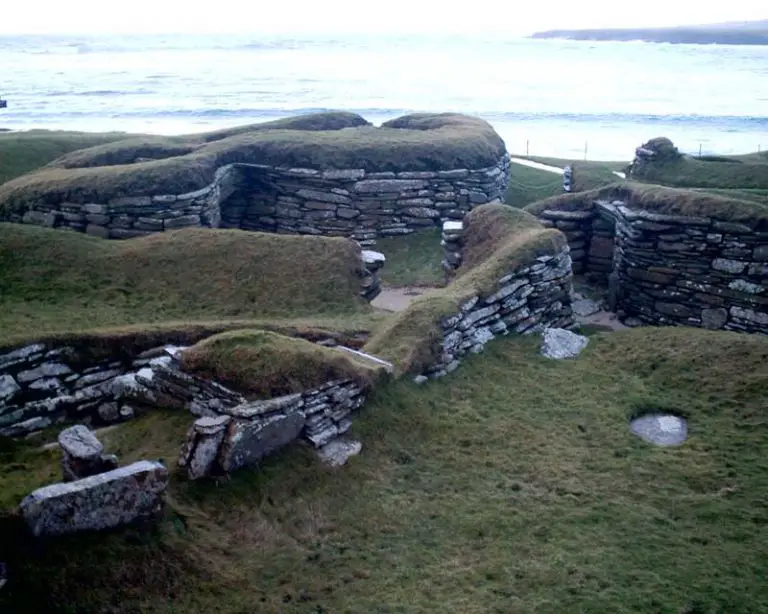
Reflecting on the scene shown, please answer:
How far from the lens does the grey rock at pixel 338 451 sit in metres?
9.62

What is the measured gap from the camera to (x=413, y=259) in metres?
21.9

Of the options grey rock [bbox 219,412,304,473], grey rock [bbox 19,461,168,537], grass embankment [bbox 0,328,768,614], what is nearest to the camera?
grey rock [bbox 19,461,168,537]

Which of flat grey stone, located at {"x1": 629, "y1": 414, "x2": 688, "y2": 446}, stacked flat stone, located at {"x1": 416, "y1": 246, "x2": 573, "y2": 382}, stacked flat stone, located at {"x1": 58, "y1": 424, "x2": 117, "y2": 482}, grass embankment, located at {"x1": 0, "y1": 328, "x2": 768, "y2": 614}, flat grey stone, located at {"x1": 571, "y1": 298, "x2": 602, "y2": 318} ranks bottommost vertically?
flat grey stone, located at {"x1": 571, "y1": 298, "x2": 602, "y2": 318}

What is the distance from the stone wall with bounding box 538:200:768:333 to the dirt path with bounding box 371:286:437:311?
16.6ft

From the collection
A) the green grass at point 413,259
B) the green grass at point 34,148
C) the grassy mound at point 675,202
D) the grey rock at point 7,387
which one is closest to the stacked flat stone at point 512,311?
the grassy mound at point 675,202

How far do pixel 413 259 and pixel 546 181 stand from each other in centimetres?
1147

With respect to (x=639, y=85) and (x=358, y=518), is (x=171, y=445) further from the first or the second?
(x=639, y=85)

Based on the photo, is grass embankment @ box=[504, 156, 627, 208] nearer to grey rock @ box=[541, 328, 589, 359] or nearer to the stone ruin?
grey rock @ box=[541, 328, 589, 359]

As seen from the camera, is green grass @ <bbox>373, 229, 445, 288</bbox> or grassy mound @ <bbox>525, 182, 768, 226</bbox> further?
green grass @ <bbox>373, 229, 445, 288</bbox>

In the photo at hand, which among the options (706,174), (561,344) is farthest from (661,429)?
(706,174)

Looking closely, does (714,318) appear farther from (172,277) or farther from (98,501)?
(98,501)

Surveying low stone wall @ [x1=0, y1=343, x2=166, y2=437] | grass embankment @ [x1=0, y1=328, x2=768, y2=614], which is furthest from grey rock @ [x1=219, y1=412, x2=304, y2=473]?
low stone wall @ [x1=0, y1=343, x2=166, y2=437]

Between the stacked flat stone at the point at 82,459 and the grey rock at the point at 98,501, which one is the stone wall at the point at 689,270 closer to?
the grey rock at the point at 98,501

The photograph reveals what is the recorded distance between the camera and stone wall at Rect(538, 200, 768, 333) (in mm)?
17094
